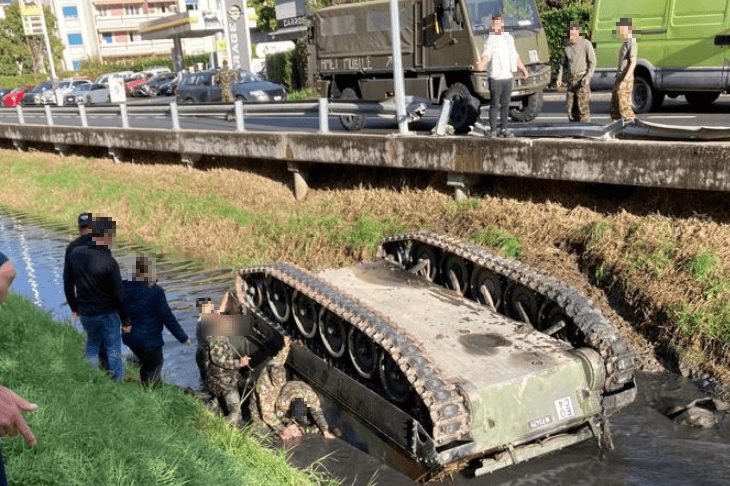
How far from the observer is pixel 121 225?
635 inches

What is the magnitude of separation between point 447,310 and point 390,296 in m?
0.70

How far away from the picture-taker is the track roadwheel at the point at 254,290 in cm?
834

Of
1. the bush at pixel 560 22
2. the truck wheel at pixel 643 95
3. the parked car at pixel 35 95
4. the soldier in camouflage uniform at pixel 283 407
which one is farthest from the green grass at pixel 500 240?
the parked car at pixel 35 95

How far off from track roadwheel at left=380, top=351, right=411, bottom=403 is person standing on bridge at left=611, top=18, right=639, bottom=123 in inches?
246

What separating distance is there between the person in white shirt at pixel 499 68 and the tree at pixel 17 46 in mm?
66744

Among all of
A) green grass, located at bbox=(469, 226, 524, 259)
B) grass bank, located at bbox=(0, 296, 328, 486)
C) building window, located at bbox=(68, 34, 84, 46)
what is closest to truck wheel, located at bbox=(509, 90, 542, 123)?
green grass, located at bbox=(469, 226, 524, 259)

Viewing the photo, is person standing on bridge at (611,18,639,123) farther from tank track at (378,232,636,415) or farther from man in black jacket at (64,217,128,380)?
man in black jacket at (64,217,128,380)

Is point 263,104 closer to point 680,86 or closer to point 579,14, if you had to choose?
point 680,86

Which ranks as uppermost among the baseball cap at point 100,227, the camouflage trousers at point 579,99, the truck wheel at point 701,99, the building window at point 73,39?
the building window at point 73,39

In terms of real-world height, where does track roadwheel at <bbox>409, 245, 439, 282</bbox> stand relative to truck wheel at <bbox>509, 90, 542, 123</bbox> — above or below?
below

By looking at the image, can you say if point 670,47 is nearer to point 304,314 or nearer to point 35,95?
point 304,314

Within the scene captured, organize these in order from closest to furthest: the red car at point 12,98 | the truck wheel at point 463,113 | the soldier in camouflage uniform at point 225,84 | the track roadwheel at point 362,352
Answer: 1. the track roadwheel at point 362,352
2. the truck wheel at point 463,113
3. the soldier in camouflage uniform at point 225,84
4. the red car at point 12,98

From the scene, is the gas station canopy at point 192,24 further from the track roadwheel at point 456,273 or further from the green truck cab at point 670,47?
the track roadwheel at point 456,273

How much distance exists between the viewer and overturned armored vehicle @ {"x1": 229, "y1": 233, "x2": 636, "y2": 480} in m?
5.46
